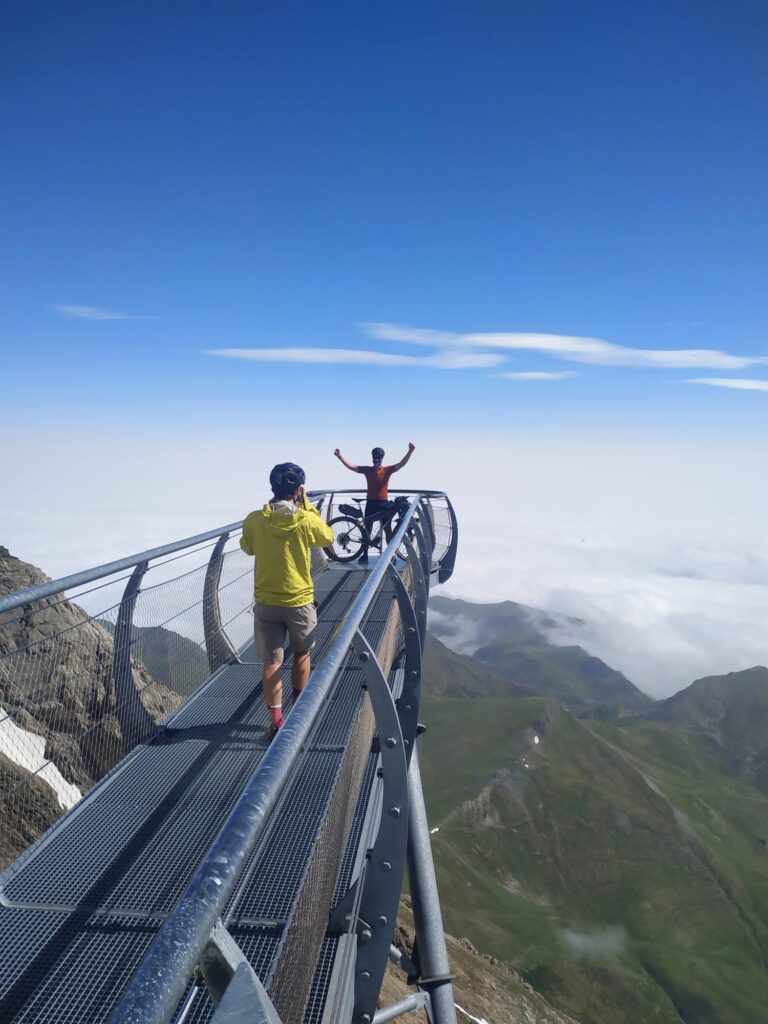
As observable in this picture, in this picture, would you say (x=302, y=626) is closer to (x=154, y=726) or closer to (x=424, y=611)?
(x=154, y=726)

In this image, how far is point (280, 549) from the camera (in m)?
6.73

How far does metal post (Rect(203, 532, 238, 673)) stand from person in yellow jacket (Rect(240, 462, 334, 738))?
5.17ft

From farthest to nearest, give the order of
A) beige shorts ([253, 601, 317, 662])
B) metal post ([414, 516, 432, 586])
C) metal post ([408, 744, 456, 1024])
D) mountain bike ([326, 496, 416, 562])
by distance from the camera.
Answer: mountain bike ([326, 496, 416, 562]) → metal post ([414, 516, 432, 586]) → metal post ([408, 744, 456, 1024]) → beige shorts ([253, 601, 317, 662])

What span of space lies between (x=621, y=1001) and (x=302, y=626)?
121822 millimetres

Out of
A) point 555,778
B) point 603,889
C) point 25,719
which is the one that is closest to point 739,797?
point 555,778

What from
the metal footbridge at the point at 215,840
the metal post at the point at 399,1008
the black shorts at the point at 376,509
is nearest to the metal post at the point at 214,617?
the metal footbridge at the point at 215,840

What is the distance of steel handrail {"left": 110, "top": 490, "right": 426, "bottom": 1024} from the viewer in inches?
65.8

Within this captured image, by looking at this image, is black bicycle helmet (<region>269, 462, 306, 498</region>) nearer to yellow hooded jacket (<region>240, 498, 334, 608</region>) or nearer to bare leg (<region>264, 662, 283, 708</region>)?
yellow hooded jacket (<region>240, 498, 334, 608</region>)

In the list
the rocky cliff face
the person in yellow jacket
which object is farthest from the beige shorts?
the rocky cliff face

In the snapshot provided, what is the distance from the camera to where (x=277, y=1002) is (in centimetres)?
299

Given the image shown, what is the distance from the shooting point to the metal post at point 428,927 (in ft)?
29.3

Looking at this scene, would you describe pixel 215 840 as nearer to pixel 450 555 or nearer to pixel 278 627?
pixel 278 627

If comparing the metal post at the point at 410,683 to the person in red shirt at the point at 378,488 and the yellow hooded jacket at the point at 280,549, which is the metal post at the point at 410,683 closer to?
the yellow hooded jacket at the point at 280,549

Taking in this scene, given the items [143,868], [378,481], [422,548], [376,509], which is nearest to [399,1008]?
[143,868]
